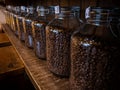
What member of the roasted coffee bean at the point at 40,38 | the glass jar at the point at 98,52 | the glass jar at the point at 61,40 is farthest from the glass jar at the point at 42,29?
the glass jar at the point at 98,52

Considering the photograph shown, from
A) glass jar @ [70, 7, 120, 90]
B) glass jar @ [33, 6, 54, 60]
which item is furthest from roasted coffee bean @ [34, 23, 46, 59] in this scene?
glass jar @ [70, 7, 120, 90]

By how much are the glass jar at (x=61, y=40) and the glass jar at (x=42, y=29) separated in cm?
10

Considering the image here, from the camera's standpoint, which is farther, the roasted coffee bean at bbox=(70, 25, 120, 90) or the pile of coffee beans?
the pile of coffee beans

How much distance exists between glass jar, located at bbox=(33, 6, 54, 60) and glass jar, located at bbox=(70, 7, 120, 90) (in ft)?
0.83

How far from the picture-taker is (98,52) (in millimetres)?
305

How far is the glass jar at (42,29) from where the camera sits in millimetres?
591

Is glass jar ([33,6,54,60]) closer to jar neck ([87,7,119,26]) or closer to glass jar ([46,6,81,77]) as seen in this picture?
glass jar ([46,6,81,77])

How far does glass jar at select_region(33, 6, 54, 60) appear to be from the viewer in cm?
59

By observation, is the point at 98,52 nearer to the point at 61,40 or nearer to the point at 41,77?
the point at 61,40

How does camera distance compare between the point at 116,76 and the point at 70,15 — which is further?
the point at 70,15

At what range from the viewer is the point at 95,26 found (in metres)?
0.35

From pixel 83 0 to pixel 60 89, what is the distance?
1.30 ft

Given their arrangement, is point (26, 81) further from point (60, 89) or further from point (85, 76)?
point (85, 76)

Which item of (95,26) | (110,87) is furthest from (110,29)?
(110,87)
